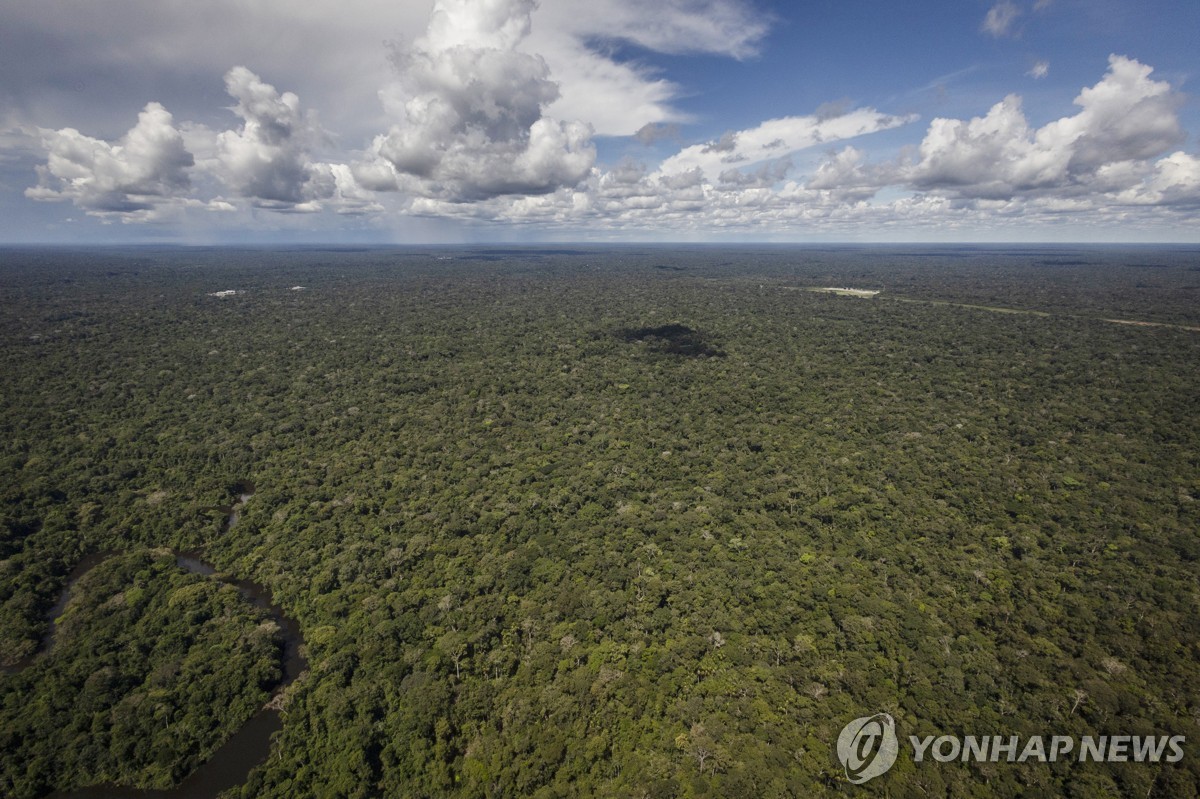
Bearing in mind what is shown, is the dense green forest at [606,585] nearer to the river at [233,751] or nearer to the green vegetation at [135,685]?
the green vegetation at [135,685]

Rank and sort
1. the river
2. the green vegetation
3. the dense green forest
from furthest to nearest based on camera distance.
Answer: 1. the dense green forest
2. the green vegetation
3. the river

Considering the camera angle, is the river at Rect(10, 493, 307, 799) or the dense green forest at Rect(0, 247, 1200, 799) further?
the dense green forest at Rect(0, 247, 1200, 799)

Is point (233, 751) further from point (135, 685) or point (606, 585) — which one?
point (606, 585)

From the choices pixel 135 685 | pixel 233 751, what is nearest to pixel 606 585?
pixel 233 751

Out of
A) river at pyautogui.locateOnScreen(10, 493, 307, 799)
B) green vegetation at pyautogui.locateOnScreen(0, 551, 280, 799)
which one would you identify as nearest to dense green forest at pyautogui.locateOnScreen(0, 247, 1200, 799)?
green vegetation at pyautogui.locateOnScreen(0, 551, 280, 799)

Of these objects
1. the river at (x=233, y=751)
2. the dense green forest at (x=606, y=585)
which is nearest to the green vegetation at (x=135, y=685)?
the dense green forest at (x=606, y=585)

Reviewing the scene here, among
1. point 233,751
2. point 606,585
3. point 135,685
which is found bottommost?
point 233,751

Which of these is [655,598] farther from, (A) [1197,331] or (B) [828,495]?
(A) [1197,331]

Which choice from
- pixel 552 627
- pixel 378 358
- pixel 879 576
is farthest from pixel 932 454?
pixel 378 358

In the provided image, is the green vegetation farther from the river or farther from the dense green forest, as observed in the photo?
the river
